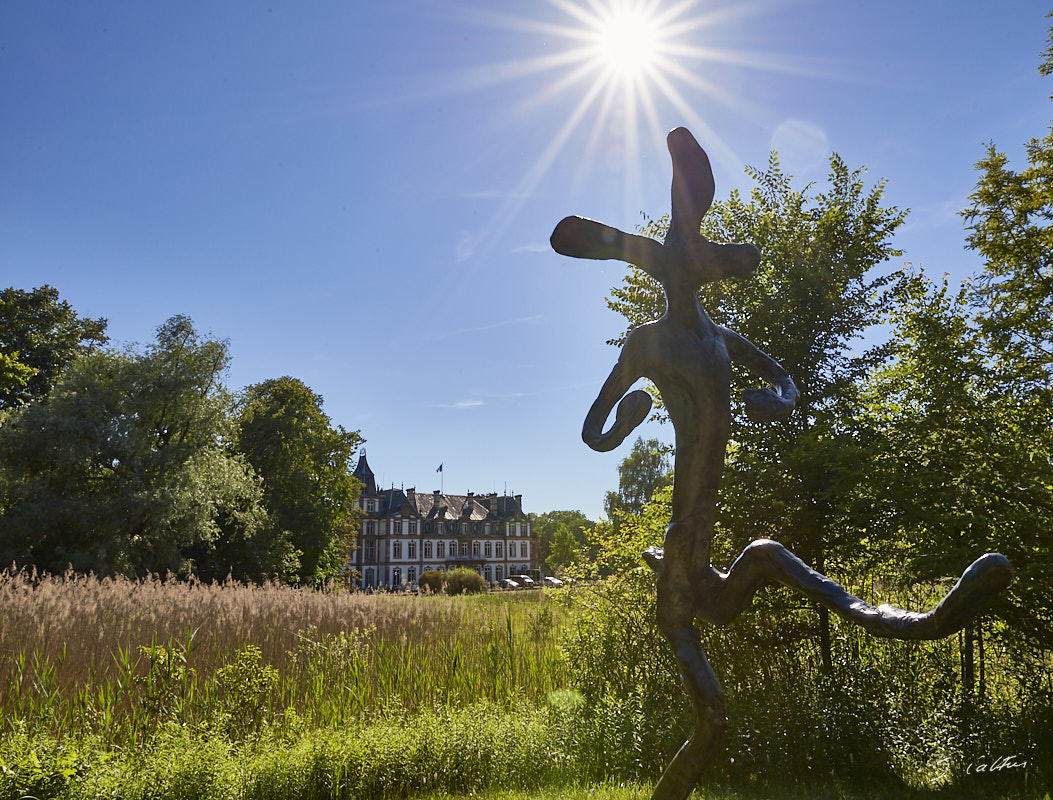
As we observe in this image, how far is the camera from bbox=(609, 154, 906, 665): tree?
7336 mm

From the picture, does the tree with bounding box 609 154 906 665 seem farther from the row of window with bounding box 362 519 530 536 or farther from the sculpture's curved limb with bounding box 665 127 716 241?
the row of window with bounding box 362 519 530 536

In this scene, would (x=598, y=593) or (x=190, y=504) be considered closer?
(x=598, y=593)

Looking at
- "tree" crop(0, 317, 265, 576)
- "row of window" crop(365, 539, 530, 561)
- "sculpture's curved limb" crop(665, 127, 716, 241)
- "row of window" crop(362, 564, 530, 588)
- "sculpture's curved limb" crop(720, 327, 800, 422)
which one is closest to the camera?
"sculpture's curved limb" crop(720, 327, 800, 422)

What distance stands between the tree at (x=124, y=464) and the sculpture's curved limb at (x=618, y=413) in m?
20.4

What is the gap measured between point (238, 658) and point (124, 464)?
18.1 metres

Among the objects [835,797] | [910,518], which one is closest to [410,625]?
[835,797]

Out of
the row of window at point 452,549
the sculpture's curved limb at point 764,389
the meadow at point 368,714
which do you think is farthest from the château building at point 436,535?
the sculpture's curved limb at point 764,389

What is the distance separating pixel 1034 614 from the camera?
598cm

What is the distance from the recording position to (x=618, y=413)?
2.25m

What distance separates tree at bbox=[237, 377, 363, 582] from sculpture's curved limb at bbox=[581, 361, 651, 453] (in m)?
28.6

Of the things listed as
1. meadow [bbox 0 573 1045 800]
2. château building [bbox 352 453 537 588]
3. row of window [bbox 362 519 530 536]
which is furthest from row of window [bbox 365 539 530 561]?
meadow [bbox 0 573 1045 800]

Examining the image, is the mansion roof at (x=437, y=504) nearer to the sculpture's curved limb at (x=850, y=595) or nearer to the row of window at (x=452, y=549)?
the row of window at (x=452, y=549)

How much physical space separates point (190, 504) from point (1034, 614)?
74.4ft

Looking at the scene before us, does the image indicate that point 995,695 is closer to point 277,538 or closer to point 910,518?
point 910,518
